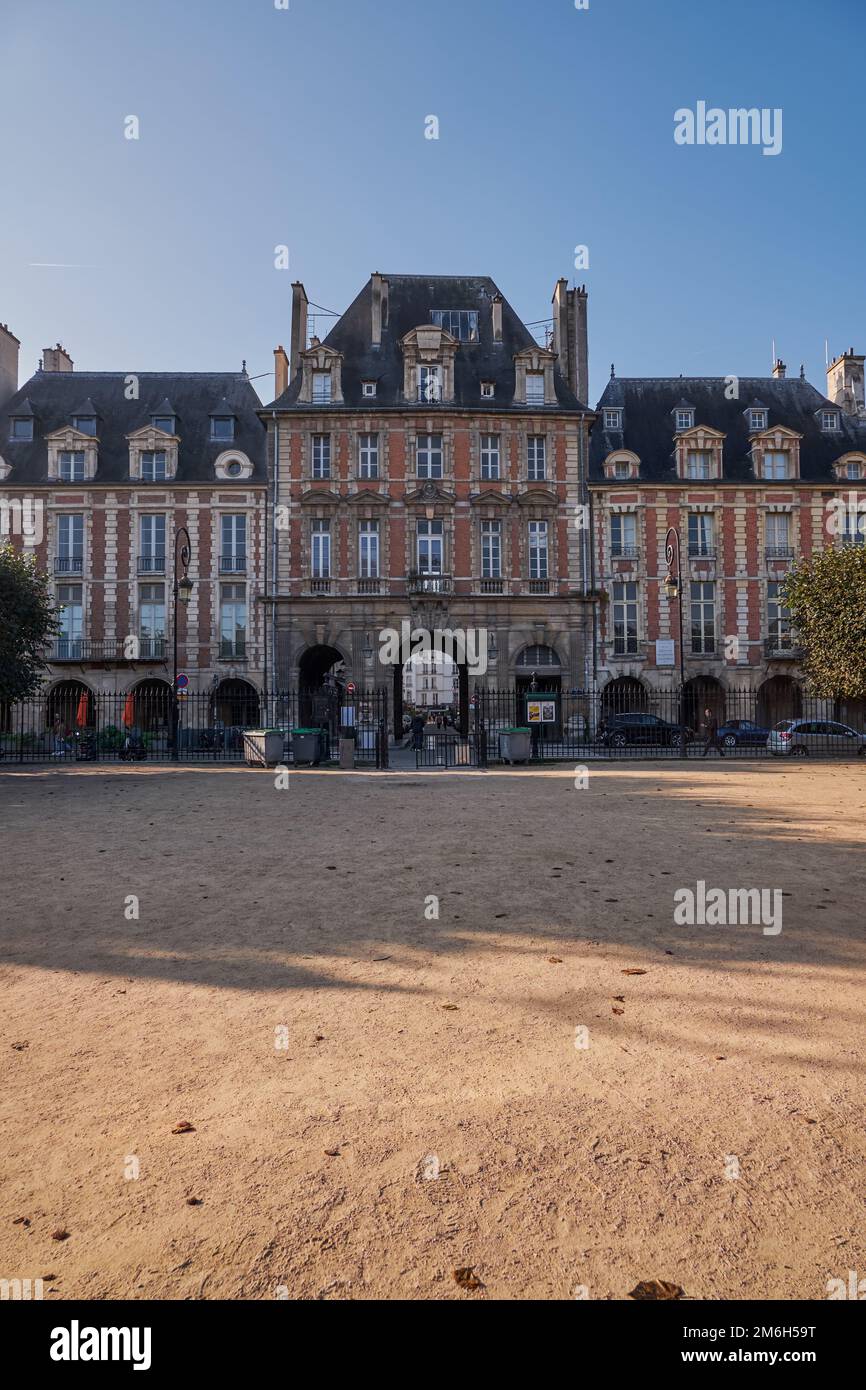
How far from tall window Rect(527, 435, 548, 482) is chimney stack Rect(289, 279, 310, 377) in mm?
10860

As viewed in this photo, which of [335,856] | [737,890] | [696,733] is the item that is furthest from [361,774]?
[696,733]

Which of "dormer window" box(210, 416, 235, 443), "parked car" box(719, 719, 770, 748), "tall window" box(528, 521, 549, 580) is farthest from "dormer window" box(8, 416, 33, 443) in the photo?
"parked car" box(719, 719, 770, 748)

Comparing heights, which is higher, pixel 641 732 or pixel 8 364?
pixel 8 364

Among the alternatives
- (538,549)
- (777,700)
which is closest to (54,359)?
(538,549)

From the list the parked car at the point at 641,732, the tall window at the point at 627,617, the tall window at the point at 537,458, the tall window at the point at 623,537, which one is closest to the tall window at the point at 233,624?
the tall window at the point at 537,458

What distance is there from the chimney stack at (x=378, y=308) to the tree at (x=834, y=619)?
21.3 metres

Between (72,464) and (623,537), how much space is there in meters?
24.7

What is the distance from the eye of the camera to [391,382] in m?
32.8

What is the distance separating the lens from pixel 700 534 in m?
33.7

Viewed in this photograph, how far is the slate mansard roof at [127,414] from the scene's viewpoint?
33.4m

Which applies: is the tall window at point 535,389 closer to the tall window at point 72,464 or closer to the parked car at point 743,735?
the parked car at point 743,735

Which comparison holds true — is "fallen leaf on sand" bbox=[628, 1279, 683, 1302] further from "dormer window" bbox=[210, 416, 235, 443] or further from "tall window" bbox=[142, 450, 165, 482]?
"dormer window" bbox=[210, 416, 235, 443]

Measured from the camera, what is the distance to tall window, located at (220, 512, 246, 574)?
32594 mm

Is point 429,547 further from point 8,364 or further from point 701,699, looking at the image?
point 8,364
